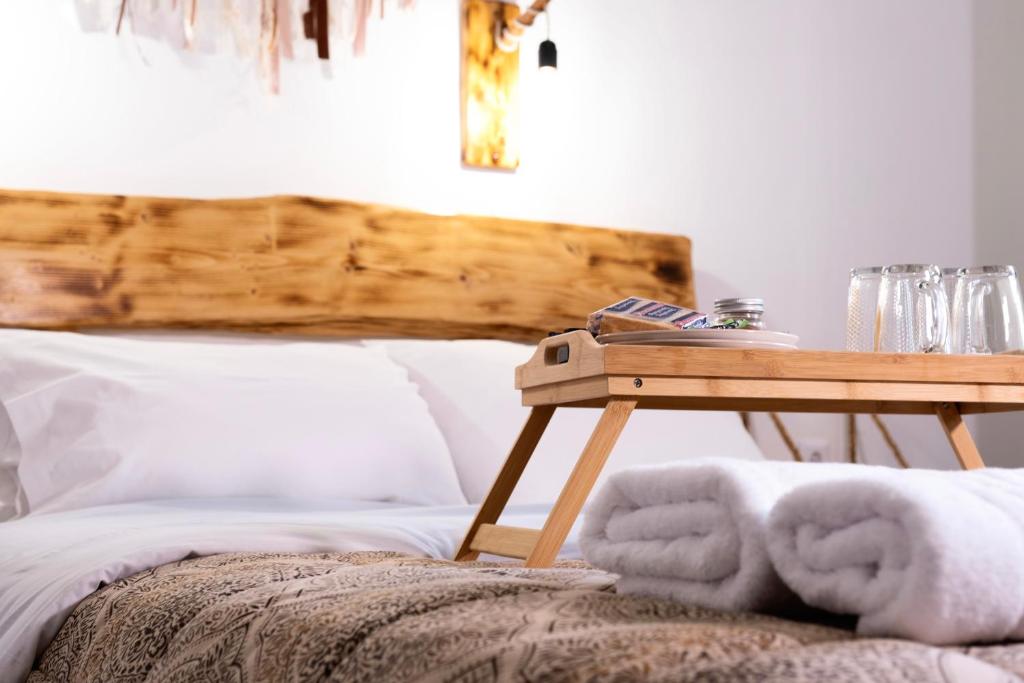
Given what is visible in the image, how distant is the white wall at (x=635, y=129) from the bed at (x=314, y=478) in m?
0.13

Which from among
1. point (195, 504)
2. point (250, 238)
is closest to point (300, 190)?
point (250, 238)

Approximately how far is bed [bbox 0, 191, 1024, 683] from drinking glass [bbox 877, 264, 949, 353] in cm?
55

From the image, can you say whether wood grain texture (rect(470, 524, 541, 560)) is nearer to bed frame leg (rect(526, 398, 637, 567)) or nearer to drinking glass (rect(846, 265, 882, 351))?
bed frame leg (rect(526, 398, 637, 567))

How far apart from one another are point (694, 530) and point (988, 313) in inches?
42.2

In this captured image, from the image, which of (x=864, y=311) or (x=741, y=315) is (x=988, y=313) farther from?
(x=741, y=315)

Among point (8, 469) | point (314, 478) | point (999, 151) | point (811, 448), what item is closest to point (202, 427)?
point (314, 478)

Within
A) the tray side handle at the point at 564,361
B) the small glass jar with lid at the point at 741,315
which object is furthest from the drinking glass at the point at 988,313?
the tray side handle at the point at 564,361

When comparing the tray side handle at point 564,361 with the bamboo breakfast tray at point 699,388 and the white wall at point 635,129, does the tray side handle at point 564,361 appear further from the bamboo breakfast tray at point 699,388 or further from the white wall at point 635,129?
the white wall at point 635,129

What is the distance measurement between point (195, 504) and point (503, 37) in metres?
1.52

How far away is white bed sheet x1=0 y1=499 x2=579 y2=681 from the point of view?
1.35 metres

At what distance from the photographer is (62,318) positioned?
8.07ft

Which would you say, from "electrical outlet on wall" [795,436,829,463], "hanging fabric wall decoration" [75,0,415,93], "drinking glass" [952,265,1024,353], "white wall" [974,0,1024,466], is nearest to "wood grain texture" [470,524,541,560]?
"drinking glass" [952,265,1024,353]

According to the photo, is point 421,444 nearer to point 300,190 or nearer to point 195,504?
point 195,504

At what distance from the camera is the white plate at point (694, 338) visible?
1.45 meters
